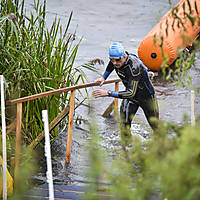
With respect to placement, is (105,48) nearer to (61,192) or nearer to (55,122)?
(55,122)

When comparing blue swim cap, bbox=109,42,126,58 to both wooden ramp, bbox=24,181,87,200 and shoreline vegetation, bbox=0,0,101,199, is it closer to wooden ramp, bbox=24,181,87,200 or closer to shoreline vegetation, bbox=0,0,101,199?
shoreline vegetation, bbox=0,0,101,199

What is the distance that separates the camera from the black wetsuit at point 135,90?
Answer: 4.74 m

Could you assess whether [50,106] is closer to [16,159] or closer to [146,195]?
[16,159]

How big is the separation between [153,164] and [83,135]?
16.7ft

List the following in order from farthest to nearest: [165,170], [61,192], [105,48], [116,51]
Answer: [105,48]
[116,51]
[61,192]
[165,170]

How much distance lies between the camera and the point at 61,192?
3.79 metres

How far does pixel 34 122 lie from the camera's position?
5.21m

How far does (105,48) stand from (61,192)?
1042 centimetres

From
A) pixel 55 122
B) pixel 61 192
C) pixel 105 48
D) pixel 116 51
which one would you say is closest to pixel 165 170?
pixel 61 192

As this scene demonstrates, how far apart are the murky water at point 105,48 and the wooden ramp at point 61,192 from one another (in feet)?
1.51

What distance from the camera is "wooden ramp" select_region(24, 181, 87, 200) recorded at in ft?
11.8

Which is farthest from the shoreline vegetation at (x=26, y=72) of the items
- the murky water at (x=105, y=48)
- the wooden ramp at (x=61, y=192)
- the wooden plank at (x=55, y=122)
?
the wooden ramp at (x=61, y=192)

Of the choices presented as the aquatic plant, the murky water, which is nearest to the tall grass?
the murky water

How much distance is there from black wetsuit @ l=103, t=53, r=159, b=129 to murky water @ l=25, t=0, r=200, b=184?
0.33 m
